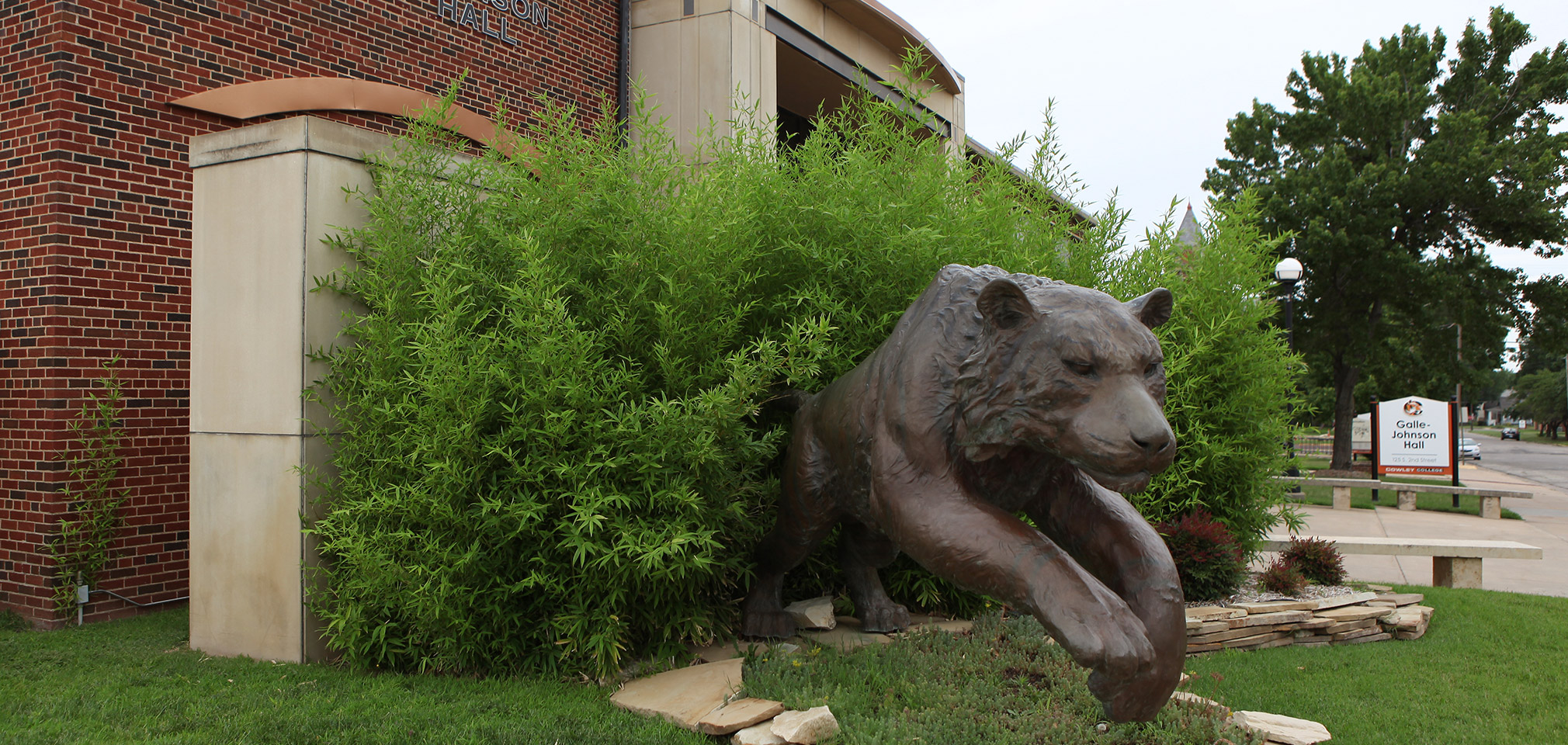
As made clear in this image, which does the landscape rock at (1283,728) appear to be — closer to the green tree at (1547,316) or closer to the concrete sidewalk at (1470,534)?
the concrete sidewalk at (1470,534)

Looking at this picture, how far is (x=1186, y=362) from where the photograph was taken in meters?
5.27

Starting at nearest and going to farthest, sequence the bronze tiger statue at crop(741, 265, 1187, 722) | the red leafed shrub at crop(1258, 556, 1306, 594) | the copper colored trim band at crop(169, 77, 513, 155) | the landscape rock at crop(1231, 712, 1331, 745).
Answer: the bronze tiger statue at crop(741, 265, 1187, 722) → the landscape rock at crop(1231, 712, 1331, 745) → the copper colored trim band at crop(169, 77, 513, 155) → the red leafed shrub at crop(1258, 556, 1306, 594)

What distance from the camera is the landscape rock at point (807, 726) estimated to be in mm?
2951

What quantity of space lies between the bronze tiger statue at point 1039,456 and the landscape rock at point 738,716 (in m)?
0.76

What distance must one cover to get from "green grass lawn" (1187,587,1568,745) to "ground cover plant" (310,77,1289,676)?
5.24 ft

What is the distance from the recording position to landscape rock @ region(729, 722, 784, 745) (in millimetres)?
2990

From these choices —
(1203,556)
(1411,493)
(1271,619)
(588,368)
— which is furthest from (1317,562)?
(1411,493)

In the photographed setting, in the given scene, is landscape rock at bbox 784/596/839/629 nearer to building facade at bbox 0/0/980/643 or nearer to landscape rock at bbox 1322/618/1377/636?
building facade at bbox 0/0/980/643

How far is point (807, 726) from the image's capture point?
2977 mm

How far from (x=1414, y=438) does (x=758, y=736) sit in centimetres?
1369

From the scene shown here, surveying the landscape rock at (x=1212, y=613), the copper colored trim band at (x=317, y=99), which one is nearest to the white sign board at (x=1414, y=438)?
the landscape rock at (x=1212, y=613)

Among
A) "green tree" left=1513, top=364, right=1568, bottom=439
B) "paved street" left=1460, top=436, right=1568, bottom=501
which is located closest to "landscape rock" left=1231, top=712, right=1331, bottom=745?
"paved street" left=1460, top=436, right=1568, bottom=501

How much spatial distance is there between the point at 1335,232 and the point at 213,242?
61.6 ft

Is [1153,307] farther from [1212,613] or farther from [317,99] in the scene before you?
[317,99]
